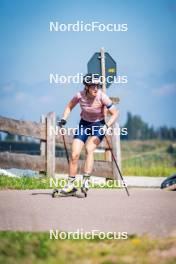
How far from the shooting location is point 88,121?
7.40 m

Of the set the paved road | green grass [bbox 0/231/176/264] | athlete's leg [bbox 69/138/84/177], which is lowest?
green grass [bbox 0/231/176/264]

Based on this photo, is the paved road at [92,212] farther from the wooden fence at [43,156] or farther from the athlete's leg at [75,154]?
the wooden fence at [43,156]

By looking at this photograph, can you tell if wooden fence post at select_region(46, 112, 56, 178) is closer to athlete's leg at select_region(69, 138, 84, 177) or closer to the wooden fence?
the wooden fence

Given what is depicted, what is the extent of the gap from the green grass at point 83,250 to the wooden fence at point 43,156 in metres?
6.68

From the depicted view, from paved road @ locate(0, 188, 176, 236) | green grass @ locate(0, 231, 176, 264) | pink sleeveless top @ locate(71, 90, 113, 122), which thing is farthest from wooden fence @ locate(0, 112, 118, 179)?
green grass @ locate(0, 231, 176, 264)

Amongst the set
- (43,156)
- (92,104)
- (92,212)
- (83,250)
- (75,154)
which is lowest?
(83,250)

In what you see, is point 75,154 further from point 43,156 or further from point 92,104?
point 43,156

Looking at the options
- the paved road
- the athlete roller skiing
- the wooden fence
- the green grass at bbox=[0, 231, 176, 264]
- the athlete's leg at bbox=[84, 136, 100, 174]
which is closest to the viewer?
the green grass at bbox=[0, 231, 176, 264]

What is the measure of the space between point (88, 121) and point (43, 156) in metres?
3.72

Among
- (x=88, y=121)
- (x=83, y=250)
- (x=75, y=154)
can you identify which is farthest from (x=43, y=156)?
(x=83, y=250)

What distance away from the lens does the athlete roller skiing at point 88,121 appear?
284 inches

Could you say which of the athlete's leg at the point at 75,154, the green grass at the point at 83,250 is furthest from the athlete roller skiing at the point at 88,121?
the green grass at the point at 83,250

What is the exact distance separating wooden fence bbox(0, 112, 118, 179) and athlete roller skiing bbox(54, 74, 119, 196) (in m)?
3.34

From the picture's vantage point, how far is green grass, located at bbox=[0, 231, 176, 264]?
3.45 metres
